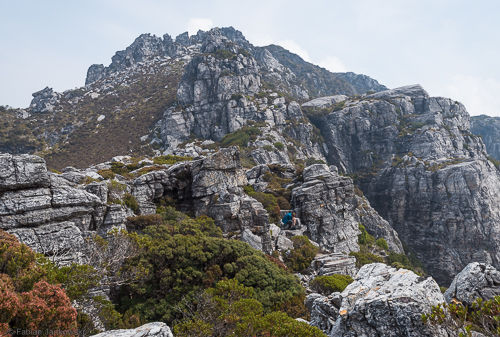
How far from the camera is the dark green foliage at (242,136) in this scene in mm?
72688

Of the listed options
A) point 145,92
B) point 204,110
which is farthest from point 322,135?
point 145,92

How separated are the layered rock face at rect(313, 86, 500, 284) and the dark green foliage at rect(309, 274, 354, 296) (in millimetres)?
50642

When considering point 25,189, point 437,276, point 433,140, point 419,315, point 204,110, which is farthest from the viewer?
point 204,110

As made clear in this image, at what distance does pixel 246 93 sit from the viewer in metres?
94.4

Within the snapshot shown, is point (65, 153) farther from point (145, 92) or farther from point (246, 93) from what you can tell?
point (246, 93)

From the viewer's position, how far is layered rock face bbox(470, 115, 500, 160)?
138475 millimetres

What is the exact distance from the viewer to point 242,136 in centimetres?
7494

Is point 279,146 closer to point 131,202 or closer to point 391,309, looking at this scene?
point 131,202

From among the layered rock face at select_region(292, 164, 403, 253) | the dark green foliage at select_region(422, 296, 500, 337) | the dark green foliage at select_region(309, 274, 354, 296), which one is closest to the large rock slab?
the dark green foliage at select_region(422, 296, 500, 337)

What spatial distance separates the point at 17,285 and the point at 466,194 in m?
74.1

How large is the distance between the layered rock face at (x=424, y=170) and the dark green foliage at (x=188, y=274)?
2198 inches

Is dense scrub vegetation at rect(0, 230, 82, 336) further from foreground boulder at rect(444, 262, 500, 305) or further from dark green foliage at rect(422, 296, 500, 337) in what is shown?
foreground boulder at rect(444, 262, 500, 305)

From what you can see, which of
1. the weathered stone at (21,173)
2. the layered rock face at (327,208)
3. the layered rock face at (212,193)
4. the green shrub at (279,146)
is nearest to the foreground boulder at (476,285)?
the layered rock face at (212,193)

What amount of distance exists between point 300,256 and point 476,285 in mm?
14653
